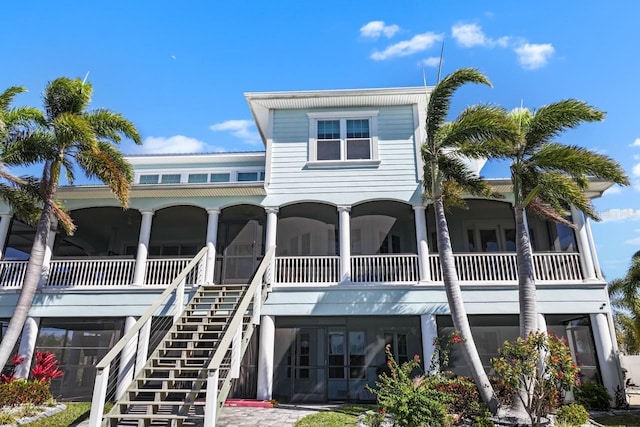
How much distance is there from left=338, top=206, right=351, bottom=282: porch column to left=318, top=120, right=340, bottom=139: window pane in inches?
105

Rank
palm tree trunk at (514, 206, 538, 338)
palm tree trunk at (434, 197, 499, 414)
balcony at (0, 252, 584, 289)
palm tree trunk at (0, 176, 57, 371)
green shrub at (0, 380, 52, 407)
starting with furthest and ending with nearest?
balcony at (0, 252, 584, 289)
palm tree trunk at (0, 176, 57, 371)
green shrub at (0, 380, 52, 407)
palm tree trunk at (514, 206, 538, 338)
palm tree trunk at (434, 197, 499, 414)

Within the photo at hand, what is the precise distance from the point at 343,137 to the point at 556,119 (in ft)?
20.8

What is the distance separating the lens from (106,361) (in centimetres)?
745

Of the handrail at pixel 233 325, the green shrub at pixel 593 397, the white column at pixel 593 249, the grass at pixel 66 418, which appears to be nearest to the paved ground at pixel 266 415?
the handrail at pixel 233 325

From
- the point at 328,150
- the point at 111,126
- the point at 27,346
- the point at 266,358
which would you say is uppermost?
the point at 328,150

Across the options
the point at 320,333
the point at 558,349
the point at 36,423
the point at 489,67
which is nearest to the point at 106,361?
the point at 36,423

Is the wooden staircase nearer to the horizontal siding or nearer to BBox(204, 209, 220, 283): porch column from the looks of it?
BBox(204, 209, 220, 283): porch column

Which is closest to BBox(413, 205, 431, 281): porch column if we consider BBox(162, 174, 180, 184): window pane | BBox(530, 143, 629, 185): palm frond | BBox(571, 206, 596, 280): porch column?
BBox(530, 143, 629, 185): palm frond

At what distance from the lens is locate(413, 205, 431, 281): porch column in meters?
12.3

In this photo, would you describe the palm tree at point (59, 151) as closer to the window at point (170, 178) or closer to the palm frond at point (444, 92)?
the window at point (170, 178)

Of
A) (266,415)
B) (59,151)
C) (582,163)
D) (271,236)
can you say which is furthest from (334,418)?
(59,151)

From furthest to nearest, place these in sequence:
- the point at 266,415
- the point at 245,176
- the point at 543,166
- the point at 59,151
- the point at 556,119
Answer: the point at 245,176 → the point at 59,151 → the point at 543,166 → the point at 556,119 → the point at 266,415

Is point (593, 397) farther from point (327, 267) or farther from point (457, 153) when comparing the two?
point (327, 267)

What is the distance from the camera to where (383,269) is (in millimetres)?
12648
